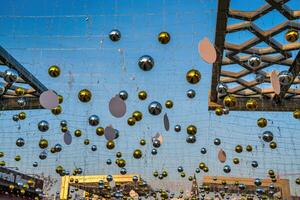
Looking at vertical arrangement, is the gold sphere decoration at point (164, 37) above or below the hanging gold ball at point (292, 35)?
below

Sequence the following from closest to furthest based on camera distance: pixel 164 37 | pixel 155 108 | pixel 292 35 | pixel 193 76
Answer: pixel 164 37
pixel 193 76
pixel 292 35
pixel 155 108

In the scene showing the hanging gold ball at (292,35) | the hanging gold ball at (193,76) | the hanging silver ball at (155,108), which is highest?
the hanging gold ball at (292,35)

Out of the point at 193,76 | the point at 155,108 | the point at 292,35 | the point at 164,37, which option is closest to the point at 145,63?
the point at 164,37

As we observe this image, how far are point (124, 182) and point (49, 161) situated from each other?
710 cm

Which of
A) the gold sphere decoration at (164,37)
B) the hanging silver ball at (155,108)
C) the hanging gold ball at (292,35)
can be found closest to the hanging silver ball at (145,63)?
the gold sphere decoration at (164,37)

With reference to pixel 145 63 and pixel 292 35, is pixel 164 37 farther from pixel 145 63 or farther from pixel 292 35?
pixel 292 35

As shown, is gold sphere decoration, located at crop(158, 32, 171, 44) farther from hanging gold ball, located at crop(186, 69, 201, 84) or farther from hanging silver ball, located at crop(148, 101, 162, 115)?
hanging silver ball, located at crop(148, 101, 162, 115)

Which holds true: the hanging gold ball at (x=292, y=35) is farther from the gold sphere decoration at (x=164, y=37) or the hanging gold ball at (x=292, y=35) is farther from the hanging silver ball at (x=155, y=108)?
the hanging silver ball at (x=155, y=108)

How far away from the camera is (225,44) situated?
9.23 m

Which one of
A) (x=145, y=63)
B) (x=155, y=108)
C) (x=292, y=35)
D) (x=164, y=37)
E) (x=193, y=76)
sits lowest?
(x=155, y=108)

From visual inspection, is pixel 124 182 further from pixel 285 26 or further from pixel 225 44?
pixel 285 26

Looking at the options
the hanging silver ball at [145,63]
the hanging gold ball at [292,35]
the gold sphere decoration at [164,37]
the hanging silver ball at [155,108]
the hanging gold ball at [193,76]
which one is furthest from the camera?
the hanging silver ball at [155,108]

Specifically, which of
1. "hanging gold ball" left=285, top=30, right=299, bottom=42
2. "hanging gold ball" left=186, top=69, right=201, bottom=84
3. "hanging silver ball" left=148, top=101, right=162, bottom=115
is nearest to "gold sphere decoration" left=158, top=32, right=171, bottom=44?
"hanging gold ball" left=186, top=69, right=201, bottom=84

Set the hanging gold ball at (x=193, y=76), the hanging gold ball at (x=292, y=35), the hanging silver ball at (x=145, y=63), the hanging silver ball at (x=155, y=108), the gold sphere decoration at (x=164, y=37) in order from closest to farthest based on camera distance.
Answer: the hanging silver ball at (x=145, y=63) → the gold sphere decoration at (x=164, y=37) → the hanging gold ball at (x=193, y=76) → the hanging gold ball at (x=292, y=35) → the hanging silver ball at (x=155, y=108)
